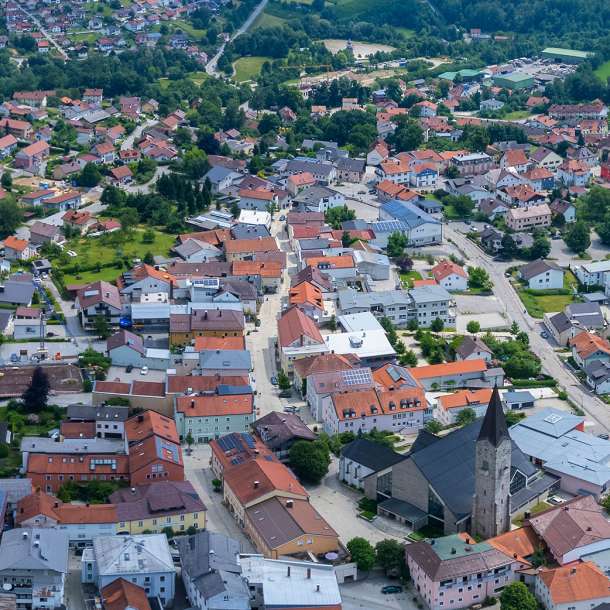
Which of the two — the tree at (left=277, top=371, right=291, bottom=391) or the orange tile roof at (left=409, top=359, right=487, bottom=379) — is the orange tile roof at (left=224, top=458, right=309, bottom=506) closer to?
the tree at (left=277, top=371, right=291, bottom=391)

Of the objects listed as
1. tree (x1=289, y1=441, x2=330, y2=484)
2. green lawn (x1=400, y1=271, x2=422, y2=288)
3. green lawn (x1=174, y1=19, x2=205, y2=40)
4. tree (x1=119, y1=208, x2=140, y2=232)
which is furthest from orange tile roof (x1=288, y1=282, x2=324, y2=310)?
green lawn (x1=174, y1=19, x2=205, y2=40)

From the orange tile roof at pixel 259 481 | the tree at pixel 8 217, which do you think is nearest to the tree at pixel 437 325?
the orange tile roof at pixel 259 481

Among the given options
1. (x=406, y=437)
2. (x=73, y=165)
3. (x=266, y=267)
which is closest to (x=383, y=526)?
(x=406, y=437)

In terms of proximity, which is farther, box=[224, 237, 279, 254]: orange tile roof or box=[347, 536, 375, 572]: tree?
box=[224, 237, 279, 254]: orange tile roof

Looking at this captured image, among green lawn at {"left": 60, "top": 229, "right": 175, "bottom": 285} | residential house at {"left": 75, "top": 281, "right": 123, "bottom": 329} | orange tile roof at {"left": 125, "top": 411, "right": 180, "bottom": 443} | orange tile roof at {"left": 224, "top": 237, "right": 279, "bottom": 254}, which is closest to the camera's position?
orange tile roof at {"left": 125, "top": 411, "right": 180, "bottom": 443}

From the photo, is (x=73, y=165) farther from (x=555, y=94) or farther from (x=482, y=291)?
(x=555, y=94)
